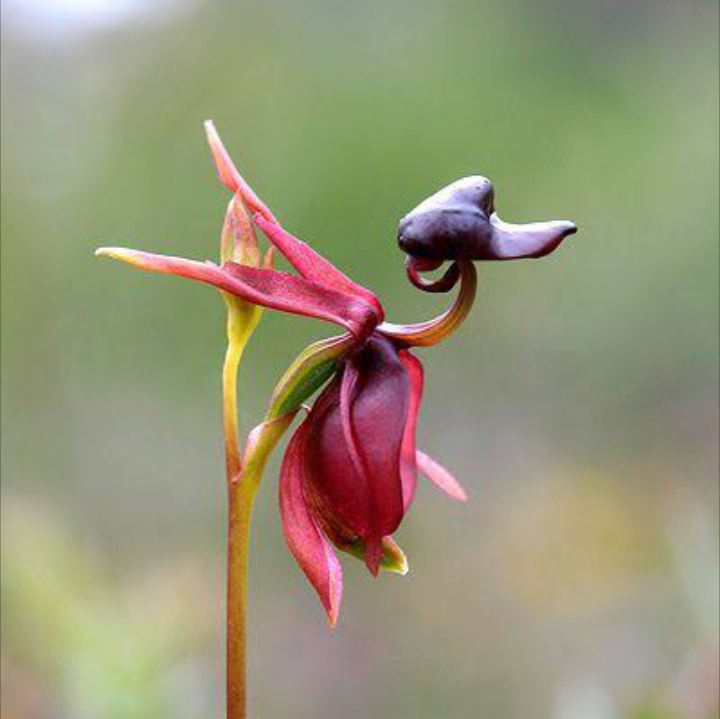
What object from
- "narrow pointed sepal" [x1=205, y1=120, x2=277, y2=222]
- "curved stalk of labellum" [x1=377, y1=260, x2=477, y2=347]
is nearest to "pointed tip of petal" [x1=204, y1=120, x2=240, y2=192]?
"narrow pointed sepal" [x1=205, y1=120, x2=277, y2=222]

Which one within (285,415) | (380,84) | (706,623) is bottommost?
(706,623)

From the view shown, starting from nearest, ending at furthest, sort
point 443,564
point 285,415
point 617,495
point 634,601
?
1. point 285,415
2. point 634,601
3. point 443,564
4. point 617,495

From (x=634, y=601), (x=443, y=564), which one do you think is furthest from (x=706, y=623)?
(x=443, y=564)

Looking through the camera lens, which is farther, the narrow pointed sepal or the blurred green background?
the blurred green background

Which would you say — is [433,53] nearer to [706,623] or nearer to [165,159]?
[165,159]

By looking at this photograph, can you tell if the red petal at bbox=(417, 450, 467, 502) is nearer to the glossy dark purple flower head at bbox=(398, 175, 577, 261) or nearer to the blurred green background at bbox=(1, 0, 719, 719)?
the glossy dark purple flower head at bbox=(398, 175, 577, 261)

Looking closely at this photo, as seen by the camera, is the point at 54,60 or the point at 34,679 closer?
the point at 34,679

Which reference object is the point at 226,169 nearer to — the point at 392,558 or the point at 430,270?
the point at 430,270
